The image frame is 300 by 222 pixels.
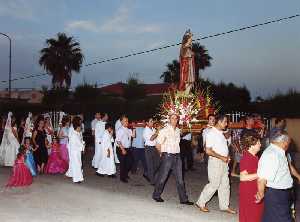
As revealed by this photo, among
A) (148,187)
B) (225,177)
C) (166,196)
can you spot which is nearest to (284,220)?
(225,177)

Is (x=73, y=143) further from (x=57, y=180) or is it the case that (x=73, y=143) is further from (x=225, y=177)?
(x=225, y=177)

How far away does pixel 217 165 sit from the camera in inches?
342

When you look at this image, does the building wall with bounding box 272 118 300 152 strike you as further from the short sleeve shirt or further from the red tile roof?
the red tile roof

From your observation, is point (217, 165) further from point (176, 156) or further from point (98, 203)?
point (98, 203)

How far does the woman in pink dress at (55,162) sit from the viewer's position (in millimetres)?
14211

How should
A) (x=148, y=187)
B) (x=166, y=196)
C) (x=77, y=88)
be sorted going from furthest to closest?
(x=77, y=88), (x=148, y=187), (x=166, y=196)

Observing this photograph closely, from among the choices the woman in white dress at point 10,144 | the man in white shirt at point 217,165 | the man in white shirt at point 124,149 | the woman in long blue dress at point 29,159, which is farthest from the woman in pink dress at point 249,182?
the woman in white dress at point 10,144

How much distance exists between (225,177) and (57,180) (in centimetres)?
547

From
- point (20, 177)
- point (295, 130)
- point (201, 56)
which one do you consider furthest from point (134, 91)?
point (20, 177)

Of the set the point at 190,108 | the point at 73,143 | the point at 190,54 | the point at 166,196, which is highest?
the point at 190,54

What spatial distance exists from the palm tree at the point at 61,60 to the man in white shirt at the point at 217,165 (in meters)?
43.5

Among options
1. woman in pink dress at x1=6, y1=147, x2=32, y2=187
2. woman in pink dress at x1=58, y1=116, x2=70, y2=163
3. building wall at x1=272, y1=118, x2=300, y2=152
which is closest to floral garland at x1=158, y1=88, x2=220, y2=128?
woman in pink dress at x1=58, y1=116, x2=70, y2=163

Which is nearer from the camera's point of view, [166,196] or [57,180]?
[166,196]

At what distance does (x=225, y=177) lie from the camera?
8.80 metres
